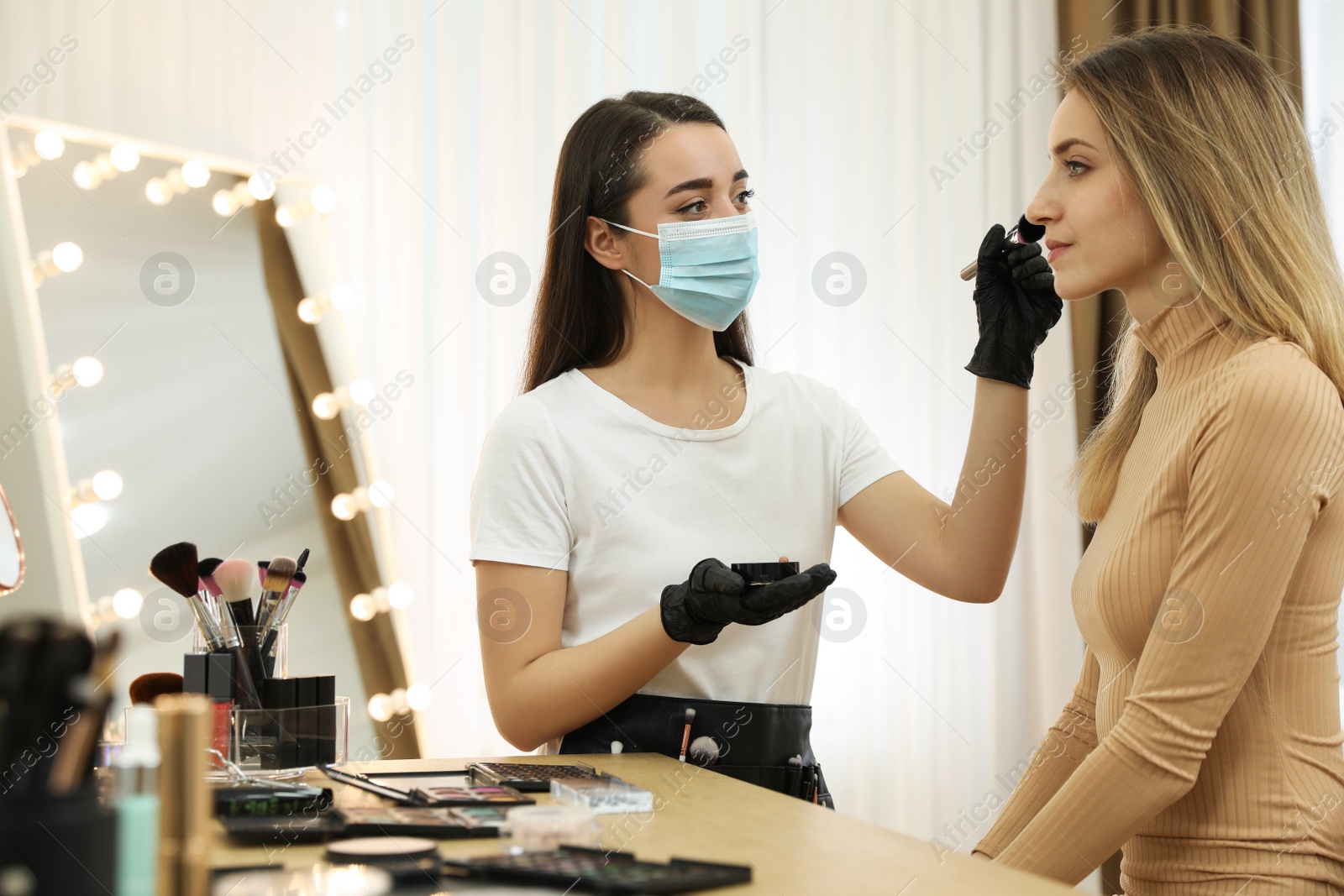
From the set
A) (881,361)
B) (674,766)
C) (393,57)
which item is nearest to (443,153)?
(393,57)

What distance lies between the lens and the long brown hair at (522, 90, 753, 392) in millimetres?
1391

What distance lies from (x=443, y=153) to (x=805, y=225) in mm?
782

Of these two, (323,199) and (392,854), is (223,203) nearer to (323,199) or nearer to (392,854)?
(323,199)

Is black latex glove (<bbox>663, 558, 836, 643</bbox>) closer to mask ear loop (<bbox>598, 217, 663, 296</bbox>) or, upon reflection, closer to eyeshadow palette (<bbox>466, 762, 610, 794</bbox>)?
eyeshadow palette (<bbox>466, 762, 610, 794</bbox>)

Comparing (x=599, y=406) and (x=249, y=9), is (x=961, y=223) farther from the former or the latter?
(x=249, y=9)

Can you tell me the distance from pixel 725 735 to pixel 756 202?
1454mm

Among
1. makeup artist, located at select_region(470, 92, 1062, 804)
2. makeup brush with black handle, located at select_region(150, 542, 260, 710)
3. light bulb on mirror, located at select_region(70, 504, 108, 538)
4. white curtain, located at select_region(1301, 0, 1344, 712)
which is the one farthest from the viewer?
white curtain, located at select_region(1301, 0, 1344, 712)

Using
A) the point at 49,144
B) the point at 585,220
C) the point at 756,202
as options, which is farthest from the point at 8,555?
the point at 756,202

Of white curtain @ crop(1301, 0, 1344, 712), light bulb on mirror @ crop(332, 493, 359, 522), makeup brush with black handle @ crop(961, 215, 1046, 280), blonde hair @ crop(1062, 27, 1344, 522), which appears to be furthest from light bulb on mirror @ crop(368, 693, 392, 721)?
white curtain @ crop(1301, 0, 1344, 712)

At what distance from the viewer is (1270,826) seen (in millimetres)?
903

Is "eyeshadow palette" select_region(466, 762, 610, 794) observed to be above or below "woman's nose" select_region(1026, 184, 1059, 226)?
below

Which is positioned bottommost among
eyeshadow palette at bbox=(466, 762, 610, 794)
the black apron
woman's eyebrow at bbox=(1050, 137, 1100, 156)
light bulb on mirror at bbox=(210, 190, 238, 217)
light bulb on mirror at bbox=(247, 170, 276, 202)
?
the black apron

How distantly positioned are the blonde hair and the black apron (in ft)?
2.06

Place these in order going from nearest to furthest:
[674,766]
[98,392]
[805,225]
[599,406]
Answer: [674,766]
[599,406]
[98,392]
[805,225]
